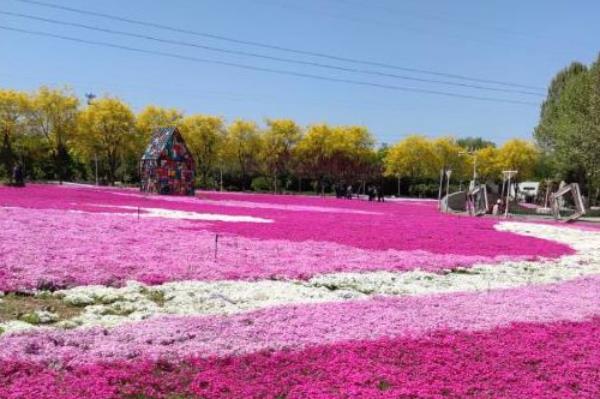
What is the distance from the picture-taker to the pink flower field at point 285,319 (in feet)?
24.7

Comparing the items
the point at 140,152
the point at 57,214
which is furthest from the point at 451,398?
the point at 140,152

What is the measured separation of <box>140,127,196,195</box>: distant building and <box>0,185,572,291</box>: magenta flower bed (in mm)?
→ 23747

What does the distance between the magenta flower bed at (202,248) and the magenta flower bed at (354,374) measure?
5.13 m

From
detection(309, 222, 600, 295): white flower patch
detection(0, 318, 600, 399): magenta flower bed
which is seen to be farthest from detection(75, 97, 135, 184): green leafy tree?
detection(0, 318, 600, 399): magenta flower bed

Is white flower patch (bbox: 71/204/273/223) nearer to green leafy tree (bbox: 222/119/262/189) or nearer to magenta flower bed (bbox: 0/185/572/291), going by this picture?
magenta flower bed (bbox: 0/185/572/291)

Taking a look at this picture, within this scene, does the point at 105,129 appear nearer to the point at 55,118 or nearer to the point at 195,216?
the point at 55,118

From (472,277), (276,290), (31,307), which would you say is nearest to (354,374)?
(276,290)

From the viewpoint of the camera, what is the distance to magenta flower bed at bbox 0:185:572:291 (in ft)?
44.4

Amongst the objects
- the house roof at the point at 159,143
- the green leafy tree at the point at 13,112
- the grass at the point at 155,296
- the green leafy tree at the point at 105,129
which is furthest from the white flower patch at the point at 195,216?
the green leafy tree at the point at 13,112

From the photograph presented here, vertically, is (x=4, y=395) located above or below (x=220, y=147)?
below

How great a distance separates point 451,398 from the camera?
738 centimetres

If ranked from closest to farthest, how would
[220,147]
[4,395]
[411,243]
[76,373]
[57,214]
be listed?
[4,395] < [76,373] < [411,243] < [57,214] < [220,147]

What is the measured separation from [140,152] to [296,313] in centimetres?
8640

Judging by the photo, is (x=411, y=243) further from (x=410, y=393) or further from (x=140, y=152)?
(x=140, y=152)
